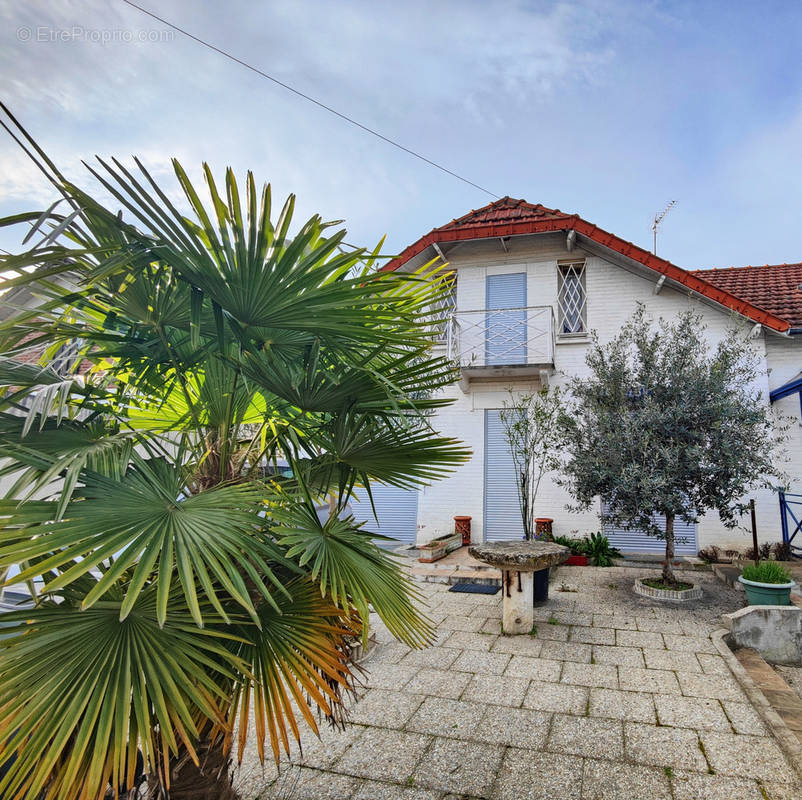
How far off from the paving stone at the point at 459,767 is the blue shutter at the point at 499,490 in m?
7.06

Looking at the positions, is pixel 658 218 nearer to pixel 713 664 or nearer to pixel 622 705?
pixel 713 664

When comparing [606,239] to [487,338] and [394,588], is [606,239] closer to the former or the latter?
[487,338]

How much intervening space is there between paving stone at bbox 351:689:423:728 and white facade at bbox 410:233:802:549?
235 inches

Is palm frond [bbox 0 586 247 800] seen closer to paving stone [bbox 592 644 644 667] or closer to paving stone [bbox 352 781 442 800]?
paving stone [bbox 352 781 442 800]

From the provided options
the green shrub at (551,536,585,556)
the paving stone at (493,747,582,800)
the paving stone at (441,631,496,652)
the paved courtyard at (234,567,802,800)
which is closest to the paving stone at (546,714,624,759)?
the paved courtyard at (234,567,802,800)

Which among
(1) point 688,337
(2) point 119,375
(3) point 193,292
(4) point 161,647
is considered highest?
(1) point 688,337

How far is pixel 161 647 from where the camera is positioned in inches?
64.4

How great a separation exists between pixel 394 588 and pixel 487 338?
8.78 metres

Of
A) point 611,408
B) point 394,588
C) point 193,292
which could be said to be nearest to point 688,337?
point 611,408

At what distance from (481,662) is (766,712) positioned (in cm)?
204

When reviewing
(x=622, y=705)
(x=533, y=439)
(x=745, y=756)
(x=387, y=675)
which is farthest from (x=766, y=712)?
(x=533, y=439)

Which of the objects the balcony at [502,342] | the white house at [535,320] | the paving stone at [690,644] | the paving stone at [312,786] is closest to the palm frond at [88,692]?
the paving stone at [312,786]

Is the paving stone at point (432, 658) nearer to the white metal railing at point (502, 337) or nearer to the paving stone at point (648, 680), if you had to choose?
the paving stone at point (648, 680)

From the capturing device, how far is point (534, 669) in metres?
4.27
